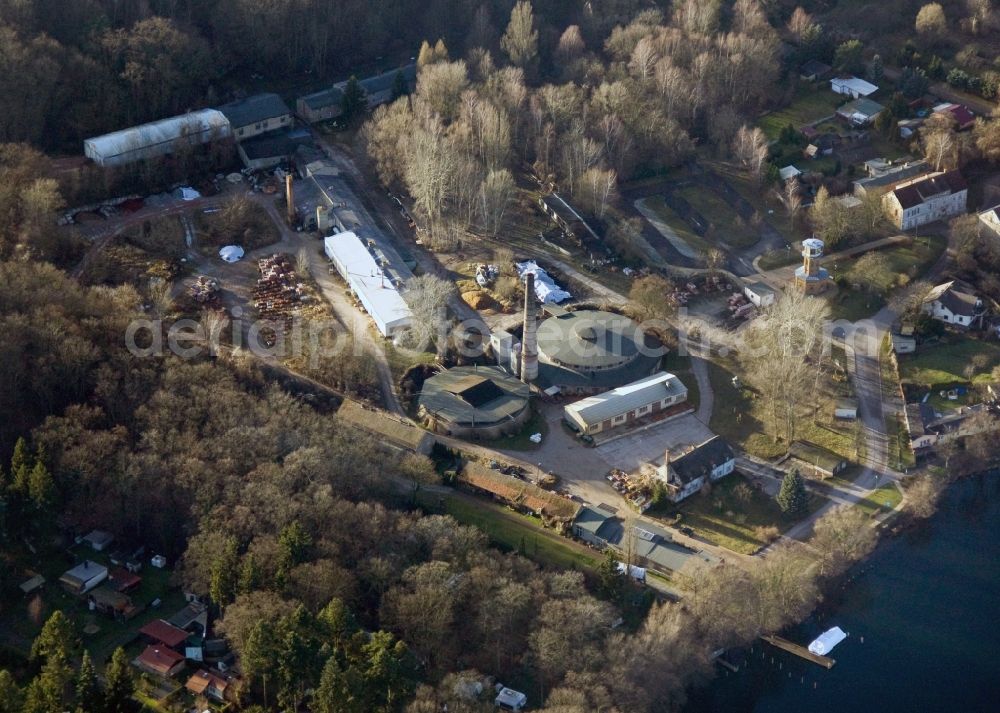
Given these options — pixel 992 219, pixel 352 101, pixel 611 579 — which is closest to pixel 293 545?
pixel 611 579

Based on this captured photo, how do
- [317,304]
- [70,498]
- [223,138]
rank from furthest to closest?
1. [223,138]
2. [317,304]
3. [70,498]

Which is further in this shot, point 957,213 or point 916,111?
point 916,111

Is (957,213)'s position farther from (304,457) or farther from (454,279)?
(304,457)

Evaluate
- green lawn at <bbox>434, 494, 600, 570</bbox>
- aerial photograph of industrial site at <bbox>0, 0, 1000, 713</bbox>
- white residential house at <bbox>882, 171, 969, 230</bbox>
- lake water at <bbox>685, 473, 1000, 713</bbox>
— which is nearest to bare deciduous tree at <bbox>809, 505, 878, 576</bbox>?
aerial photograph of industrial site at <bbox>0, 0, 1000, 713</bbox>

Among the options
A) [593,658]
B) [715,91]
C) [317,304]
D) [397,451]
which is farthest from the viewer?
[715,91]

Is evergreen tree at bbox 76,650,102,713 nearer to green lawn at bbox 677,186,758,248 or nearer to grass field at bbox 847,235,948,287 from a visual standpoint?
green lawn at bbox 677,186,758,248

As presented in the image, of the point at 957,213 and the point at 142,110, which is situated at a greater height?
the point at 142,110

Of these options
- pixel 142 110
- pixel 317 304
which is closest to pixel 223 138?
pixel 142 110
